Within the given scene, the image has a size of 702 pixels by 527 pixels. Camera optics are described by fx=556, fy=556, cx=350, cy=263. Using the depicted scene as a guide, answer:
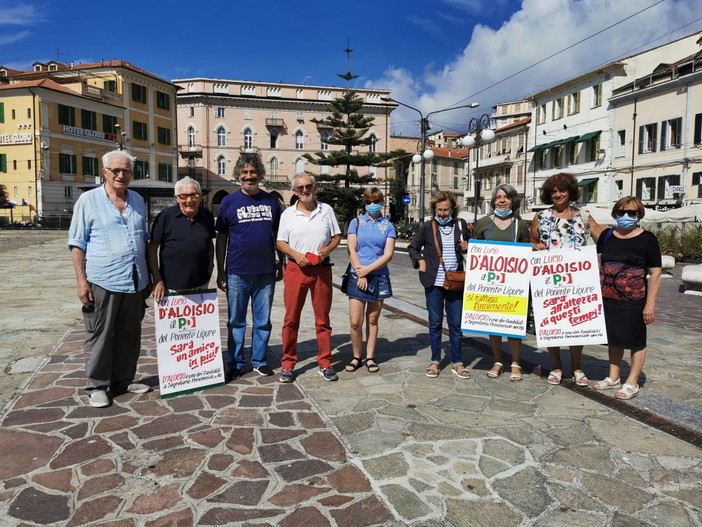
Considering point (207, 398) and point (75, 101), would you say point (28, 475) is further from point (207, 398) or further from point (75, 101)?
point (75, 101)

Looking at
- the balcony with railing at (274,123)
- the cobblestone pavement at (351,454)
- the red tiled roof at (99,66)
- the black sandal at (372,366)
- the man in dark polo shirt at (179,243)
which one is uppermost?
the red tiled roof at (99,66)

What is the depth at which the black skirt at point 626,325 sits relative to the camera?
4.48 metres

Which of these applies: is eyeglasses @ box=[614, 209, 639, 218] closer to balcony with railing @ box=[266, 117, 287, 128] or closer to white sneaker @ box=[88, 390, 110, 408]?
white sneaker @ box=[88, 390, 110, 408]

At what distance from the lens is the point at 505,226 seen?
496 centimetres

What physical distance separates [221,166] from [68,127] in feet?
58.0

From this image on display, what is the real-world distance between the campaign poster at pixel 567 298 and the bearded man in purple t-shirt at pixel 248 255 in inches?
92.0

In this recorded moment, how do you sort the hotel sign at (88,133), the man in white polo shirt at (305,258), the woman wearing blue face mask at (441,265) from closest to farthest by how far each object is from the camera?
the man in white polo shirt at (305,258) < the woman wearing blue face mask at (441,265) < the hotel sign at (88,133)

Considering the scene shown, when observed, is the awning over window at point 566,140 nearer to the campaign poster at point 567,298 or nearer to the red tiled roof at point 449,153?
the red tiled roof at point 449,153

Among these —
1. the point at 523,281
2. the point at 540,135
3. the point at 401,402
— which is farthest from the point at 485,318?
the point at 540,135

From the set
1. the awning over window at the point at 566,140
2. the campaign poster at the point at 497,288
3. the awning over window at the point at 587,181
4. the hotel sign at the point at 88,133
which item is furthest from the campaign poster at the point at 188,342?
the hotel sign at the point at 88,133

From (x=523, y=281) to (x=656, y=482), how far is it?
2098 millimetres

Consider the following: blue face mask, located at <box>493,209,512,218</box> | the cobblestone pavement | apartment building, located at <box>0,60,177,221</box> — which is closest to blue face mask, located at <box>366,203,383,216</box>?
blue face mask, located at <box>493,209,512,218</box>

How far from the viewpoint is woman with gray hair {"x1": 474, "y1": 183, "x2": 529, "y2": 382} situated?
4.84 meters

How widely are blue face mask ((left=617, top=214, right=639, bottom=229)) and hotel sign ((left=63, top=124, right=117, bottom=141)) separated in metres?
45.3
